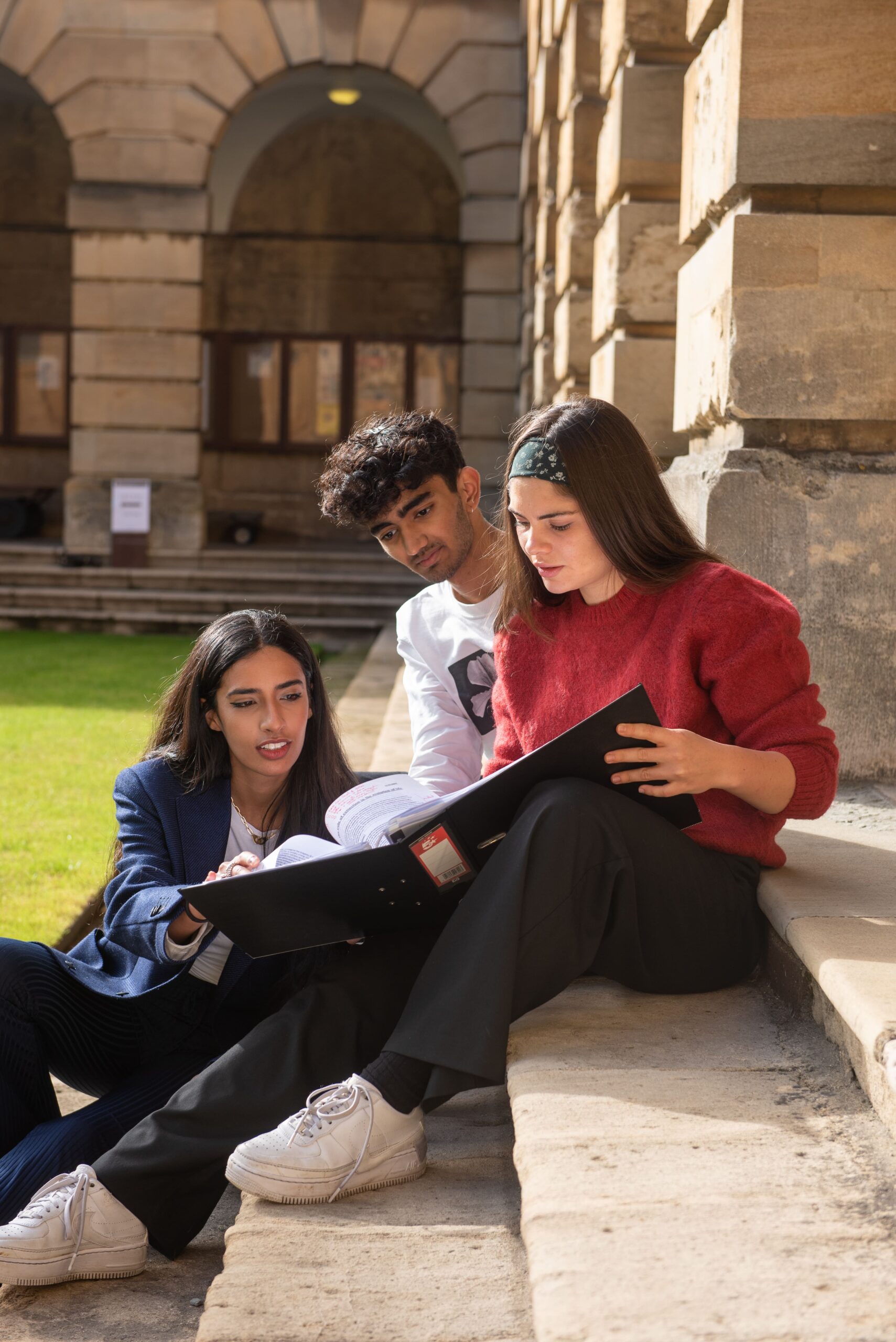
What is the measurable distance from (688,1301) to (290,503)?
1804 cm

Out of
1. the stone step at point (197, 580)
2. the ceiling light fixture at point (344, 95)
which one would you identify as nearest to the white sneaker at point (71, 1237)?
the stone step at point (197, 580)

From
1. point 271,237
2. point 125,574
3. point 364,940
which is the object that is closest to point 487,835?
point 364,940

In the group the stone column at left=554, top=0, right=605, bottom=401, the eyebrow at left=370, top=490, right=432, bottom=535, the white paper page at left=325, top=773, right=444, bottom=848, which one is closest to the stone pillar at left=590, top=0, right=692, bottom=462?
the stone column at left=554, top=0, right=605, bottom=401

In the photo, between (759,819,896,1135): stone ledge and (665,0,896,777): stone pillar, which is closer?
(759,819,896,1135): stone ledge

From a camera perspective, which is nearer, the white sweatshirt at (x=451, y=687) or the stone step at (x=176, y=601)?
the white sweatshirt at (x=451, y=687)

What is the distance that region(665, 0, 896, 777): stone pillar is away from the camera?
3.57 meters

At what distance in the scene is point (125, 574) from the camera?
14.4m

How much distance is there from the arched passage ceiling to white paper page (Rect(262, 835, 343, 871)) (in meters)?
15.4

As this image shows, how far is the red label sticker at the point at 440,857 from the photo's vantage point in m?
2.32

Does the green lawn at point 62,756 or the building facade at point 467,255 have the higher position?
the building facade at point 467,255

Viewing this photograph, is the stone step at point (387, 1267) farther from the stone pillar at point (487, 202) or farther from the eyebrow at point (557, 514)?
the stone pillar at point (487, 202)

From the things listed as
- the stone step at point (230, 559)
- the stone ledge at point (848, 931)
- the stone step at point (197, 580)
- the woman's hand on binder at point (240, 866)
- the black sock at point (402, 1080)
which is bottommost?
the black sock at point (402, 1080)

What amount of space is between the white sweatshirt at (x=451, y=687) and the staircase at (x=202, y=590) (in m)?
9.39

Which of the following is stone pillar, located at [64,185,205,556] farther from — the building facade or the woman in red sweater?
the woman in red sweater
